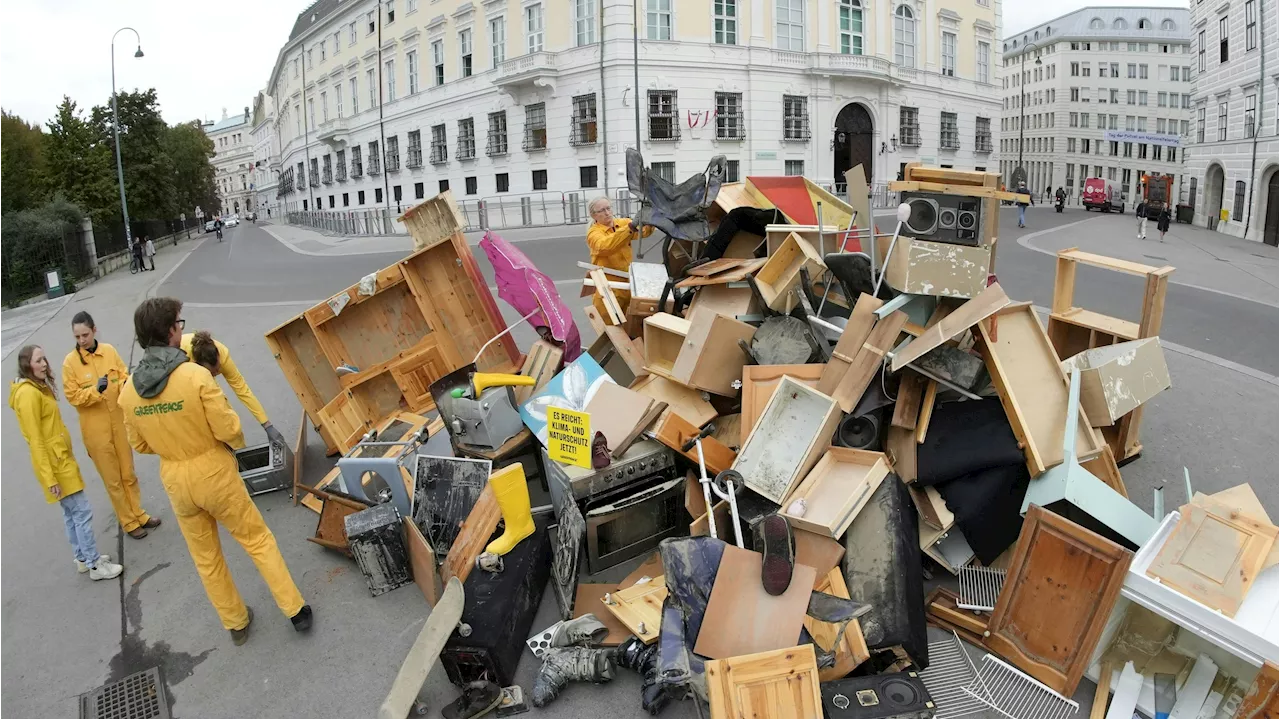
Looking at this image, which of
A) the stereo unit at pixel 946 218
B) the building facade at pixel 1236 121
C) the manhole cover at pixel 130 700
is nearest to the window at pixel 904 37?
the building facade at pixel 1236 121

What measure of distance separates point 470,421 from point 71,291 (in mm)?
21632

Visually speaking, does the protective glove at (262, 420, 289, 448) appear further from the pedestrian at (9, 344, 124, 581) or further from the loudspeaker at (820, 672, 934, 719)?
the loudspeaker at (820, 672, 934, 719)

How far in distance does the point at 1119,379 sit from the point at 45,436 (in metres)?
6.79

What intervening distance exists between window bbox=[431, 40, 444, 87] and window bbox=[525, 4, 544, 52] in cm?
626

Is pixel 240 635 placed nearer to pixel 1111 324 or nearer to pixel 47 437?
pixel 47 437

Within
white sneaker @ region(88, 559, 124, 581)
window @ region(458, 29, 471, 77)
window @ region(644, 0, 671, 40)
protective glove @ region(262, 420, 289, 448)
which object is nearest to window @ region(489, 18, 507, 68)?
window @ region(458, 29, 471, 77)

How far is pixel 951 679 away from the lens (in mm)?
3381

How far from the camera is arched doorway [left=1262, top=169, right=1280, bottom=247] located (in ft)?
80.9

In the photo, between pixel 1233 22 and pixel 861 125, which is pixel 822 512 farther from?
pixel 1233 22

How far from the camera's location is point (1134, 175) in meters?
63.4

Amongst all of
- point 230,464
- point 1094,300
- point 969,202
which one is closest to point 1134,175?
point 1094,300

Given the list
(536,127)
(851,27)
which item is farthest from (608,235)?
(851,27)

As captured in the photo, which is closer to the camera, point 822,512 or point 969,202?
point 822,512

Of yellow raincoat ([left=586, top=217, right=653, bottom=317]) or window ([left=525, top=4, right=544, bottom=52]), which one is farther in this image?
window ([left=525, top=4, right=544, bottom=52])
